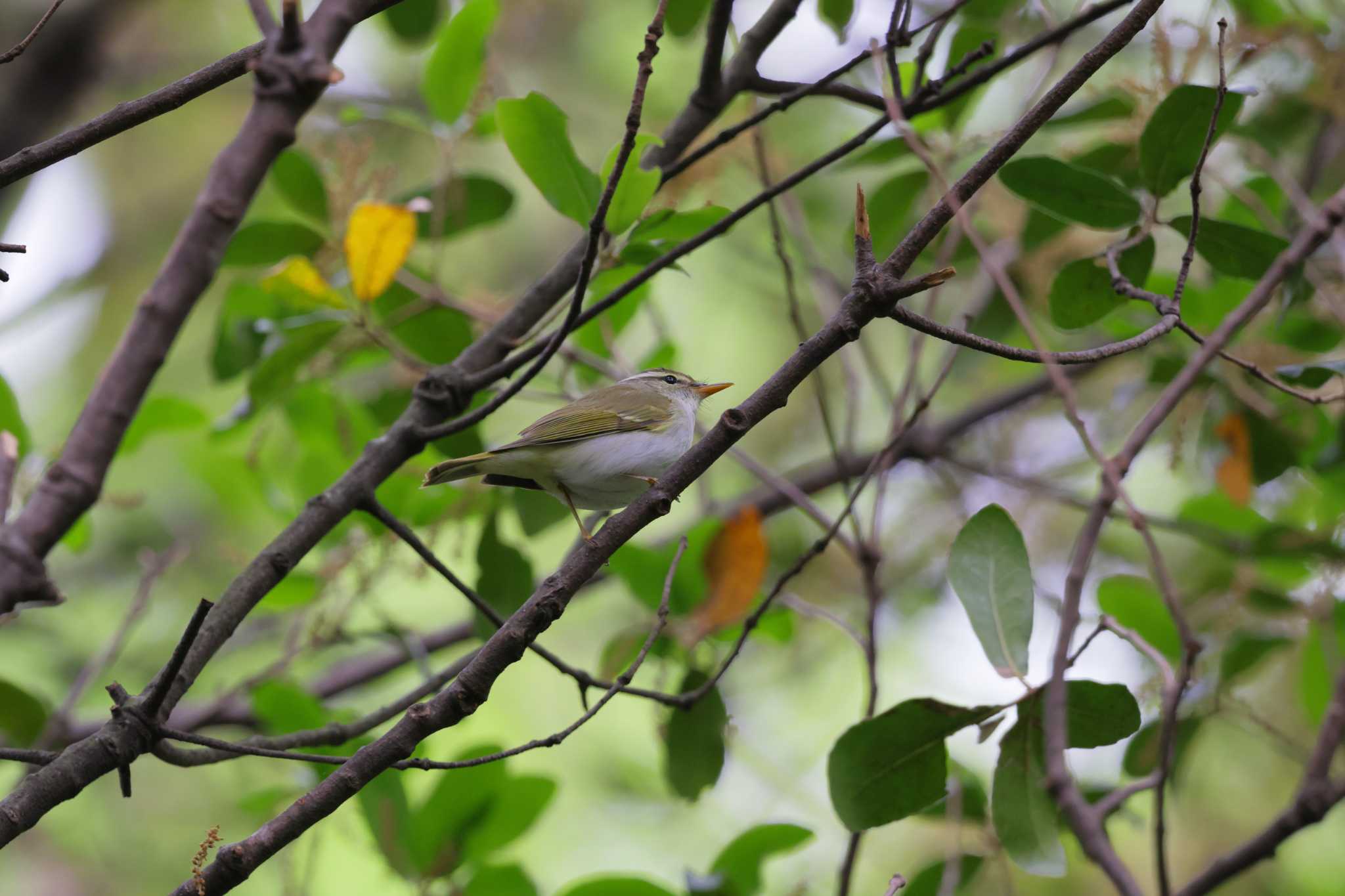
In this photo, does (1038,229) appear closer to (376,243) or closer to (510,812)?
(376,243)

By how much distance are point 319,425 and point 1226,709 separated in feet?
8.17

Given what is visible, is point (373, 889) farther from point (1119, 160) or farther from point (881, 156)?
point (1119, 160)

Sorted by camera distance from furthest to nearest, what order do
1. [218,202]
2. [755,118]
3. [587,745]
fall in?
[587,745]
[755,118]
[218,202]

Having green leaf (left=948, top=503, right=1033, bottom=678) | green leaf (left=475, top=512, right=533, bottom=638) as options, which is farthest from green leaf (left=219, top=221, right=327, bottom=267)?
green leaf (left=948, top=503, right=1033, bottom=678)

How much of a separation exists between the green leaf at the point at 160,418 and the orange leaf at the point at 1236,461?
110 inches

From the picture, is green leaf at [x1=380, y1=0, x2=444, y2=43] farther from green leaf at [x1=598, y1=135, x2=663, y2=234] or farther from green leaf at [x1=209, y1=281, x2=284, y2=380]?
green leaf at [x1=598, y1=135, x2=663, y2=234]

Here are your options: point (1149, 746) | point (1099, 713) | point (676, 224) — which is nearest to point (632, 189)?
point (676, 224)

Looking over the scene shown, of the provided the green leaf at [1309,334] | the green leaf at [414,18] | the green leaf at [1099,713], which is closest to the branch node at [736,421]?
the green leaf at [1099,713]

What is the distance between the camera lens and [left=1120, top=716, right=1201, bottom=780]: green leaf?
2.77m

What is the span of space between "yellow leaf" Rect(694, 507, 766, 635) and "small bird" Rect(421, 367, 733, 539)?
239 mm

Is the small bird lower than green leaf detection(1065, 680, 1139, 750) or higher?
higher

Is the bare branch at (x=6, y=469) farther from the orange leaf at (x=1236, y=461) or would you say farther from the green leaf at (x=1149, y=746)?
the orange leaf at (x=1236, y=461)

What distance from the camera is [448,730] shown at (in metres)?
5.25

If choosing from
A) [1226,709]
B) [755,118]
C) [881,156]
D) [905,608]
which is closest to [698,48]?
[905,608]
